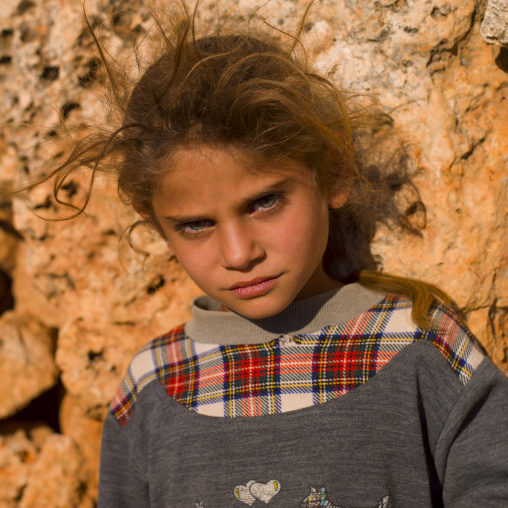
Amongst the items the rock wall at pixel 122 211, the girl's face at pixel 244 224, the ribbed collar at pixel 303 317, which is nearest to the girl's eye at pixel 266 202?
the girl's face at pixel 244 224

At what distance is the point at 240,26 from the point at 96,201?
802 millimetres

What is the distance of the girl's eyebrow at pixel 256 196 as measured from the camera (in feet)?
4.08

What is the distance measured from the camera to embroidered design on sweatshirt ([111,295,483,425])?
55.1 inches

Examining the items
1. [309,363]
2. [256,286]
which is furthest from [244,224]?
[309,363]

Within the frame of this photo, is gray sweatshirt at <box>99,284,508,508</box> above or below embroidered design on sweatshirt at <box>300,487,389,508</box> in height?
above

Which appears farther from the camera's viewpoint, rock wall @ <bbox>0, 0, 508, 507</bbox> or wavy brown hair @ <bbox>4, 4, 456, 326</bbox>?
rock wall @ <bbox>0, 0, 508, 507</bbox>

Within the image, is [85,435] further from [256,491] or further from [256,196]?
[256,196]

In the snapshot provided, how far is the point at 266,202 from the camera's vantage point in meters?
1.29

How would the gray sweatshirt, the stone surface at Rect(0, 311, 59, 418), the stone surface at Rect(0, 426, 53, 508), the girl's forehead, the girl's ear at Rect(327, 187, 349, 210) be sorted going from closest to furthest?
the girl's forehead < the gray sweatshirt < the girl's ear at Rect(327, 187, 349, 210) < the stone surface at Rect(0, 426, 53, 508) < the stone surface at Rect(0, 311, 59, 418)

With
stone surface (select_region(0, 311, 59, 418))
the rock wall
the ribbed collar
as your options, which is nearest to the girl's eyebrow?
the ribbed collar

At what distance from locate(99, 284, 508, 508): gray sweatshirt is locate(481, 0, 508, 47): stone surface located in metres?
0.72

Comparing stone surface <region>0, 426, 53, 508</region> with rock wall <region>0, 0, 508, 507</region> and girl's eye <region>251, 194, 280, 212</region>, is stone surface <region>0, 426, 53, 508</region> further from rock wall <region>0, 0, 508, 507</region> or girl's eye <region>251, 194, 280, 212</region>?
girl's eye <region>251, 194, 280, 212</region>

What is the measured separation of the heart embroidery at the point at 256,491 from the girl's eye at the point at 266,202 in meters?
0.69

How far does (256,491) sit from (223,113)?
0.94m
